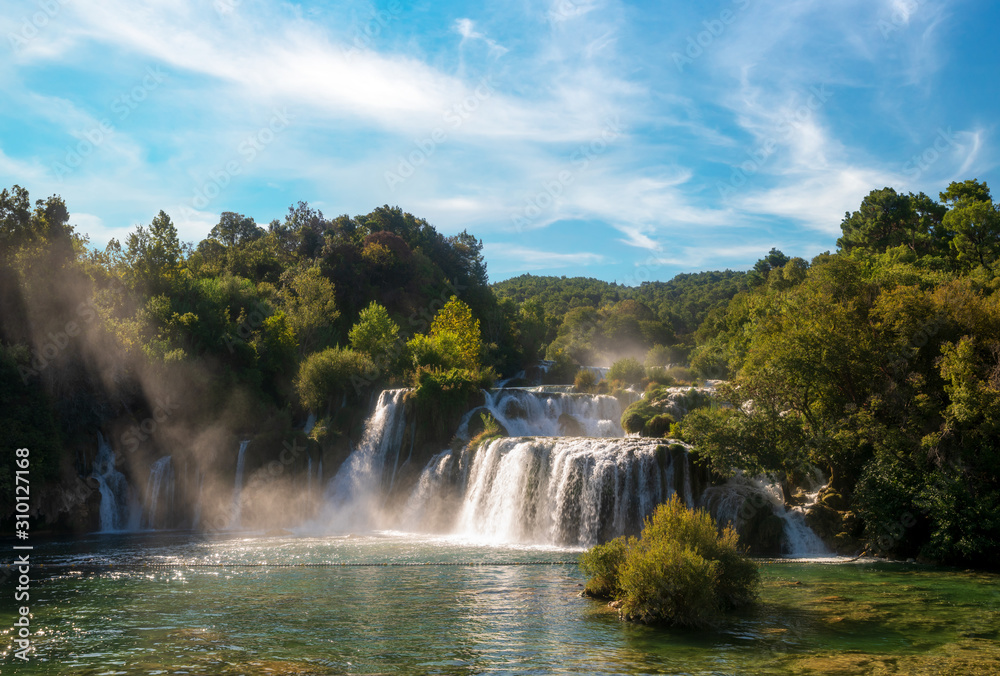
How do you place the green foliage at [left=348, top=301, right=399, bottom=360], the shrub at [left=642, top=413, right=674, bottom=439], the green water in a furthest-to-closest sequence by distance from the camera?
1. the green foliage at [left=348, top=301, right=399, bottom=360]
2. the shrub at [left=642, top=413, right=674, bottom=439]
3. the green water

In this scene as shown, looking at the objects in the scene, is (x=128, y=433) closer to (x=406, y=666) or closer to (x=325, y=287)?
(x=325, y=287)

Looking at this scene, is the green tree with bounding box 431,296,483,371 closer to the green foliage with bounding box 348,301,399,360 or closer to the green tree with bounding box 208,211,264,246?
the green foliage with bounding box 348,301,399,360

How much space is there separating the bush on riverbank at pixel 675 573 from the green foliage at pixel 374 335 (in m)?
33.0

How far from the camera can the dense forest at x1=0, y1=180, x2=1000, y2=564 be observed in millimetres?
22938

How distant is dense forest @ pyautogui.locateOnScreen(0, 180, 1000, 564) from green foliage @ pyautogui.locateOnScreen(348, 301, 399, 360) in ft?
0.56

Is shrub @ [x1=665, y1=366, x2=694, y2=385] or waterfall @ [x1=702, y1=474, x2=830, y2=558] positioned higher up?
shrub @ [x1=665, y1=366, x2=694, y2=385]

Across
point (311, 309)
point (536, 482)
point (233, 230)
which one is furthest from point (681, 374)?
point (233, 230)

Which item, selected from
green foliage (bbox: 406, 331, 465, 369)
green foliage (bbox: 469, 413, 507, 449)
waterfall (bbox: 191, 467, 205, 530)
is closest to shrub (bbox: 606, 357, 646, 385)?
green foliage (bbox: 406, 331, 465, 369)

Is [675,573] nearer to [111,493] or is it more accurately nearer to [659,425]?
[659,425]

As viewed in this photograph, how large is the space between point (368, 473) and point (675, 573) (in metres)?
27.1

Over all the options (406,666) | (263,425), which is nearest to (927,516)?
(406,666)

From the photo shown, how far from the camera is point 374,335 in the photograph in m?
50.2

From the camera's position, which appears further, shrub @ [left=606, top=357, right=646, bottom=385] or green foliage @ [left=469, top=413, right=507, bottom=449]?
shrub @ [left=606, top=357, right=646, bottom=385]

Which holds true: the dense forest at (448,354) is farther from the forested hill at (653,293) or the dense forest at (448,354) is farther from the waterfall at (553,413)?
the forested hill at (653,293)
